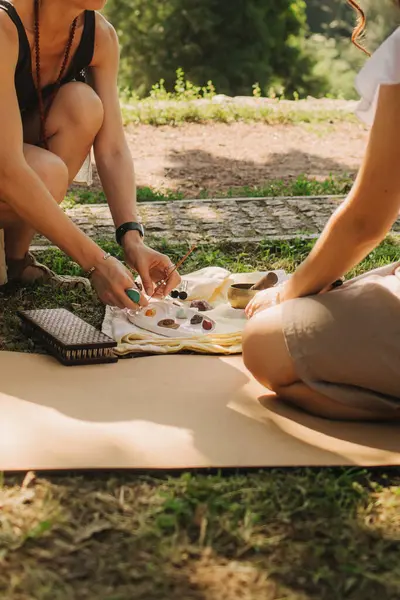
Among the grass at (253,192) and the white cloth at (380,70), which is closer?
the white cloth at (380,70)

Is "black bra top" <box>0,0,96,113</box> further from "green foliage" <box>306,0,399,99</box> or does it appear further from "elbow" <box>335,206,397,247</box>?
"green foliage" <box>306,0,399,99</box>

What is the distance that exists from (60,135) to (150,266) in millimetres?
667

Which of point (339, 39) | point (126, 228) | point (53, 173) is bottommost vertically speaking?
point (339, 39)

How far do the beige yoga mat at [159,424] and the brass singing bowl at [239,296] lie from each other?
20.7 inches

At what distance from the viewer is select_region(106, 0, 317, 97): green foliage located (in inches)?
474

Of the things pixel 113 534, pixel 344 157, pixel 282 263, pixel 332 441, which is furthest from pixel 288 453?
pixel 344 157

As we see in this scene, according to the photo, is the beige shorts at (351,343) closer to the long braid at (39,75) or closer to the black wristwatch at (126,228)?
the black wristwatch at (126,228)

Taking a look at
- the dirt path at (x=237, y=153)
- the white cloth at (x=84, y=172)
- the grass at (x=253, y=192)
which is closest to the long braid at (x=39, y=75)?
the white cloth at (x=84, y=172)

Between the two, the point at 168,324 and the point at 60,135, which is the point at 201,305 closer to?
the point at 168,324

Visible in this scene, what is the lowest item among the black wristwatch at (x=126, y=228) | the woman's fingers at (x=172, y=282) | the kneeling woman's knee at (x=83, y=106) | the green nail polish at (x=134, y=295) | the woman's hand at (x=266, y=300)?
the woman's fingers at (x=172, y=282)

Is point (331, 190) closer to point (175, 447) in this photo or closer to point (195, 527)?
point (175, 447)

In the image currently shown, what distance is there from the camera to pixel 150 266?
11.2 feet

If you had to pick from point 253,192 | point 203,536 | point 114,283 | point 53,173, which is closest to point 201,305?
point 114,283

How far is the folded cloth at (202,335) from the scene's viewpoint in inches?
127
